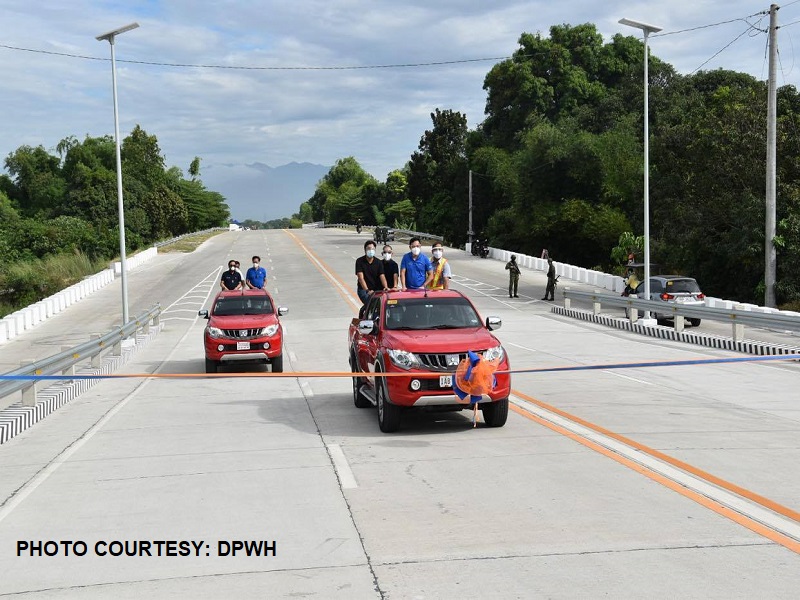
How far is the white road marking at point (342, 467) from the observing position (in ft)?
28.4

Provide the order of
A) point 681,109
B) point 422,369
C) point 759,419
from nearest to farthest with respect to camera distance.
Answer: point 422,369
point 759,419
point 681,109

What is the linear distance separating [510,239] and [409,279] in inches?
Result: 2489

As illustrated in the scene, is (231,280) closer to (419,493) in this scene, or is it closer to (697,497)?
(419,493)

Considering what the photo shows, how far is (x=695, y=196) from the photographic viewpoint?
4362 centimetres

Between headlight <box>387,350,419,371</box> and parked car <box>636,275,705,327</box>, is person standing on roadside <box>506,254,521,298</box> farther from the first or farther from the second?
headlight <box>387,350,419,371</box>

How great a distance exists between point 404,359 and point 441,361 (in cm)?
46

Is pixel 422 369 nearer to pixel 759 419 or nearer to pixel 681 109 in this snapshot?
pixel 759 419

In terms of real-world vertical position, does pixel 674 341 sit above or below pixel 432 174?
below

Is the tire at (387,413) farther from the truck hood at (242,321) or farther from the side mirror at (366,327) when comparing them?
the truck hood at (242,321)

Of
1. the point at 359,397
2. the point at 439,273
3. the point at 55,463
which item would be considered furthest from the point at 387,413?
the point at 439,273

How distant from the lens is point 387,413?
1120 centimetres

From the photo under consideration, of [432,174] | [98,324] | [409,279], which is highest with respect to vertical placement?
[432,174]

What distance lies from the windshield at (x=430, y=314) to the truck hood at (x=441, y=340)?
0.95ft

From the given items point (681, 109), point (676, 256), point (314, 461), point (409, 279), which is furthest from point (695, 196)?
point (314, 461)
